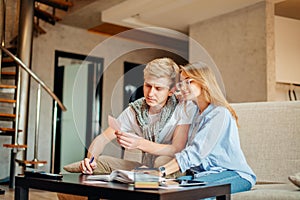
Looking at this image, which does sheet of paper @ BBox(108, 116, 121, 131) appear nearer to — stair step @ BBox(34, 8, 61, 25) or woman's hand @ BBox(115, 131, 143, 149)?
woman's hand @ BBox(115, 131, 143, 149)

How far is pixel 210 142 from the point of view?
1.71 m

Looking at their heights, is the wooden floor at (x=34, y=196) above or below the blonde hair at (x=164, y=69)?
below

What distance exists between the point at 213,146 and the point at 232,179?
239mm

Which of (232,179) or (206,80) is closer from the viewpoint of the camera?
→ (206,80)

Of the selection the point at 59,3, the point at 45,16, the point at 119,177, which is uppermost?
the point at 59,3

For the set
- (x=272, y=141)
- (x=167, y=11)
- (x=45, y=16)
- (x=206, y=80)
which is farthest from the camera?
(x=45, y=16)

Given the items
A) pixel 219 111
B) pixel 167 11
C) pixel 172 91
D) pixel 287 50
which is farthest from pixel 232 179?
pixel 167 11

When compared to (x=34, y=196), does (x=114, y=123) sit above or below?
above

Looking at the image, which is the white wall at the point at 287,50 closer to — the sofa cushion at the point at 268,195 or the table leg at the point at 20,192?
the sofa cushion at the point at 268,195

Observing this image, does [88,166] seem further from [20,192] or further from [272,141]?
[272,141]

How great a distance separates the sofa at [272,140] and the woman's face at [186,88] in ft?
3.18

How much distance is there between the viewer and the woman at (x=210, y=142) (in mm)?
1623

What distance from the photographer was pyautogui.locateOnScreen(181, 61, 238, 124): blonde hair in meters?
1.52

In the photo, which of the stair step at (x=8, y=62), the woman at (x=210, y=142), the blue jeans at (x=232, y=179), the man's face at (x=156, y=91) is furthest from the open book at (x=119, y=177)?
the stair step at (x=8, y=62)
